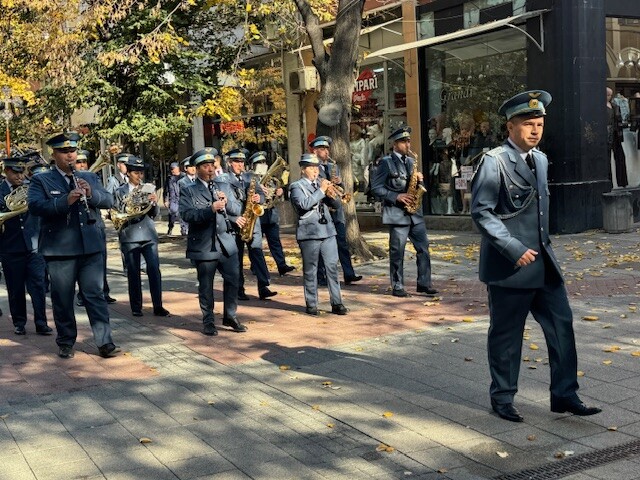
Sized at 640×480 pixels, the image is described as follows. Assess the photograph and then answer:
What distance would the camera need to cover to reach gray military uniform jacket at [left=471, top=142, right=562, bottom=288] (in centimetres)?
552

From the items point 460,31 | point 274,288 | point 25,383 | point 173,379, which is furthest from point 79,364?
point 460,31

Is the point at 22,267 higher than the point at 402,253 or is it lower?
higher

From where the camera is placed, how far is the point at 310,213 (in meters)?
9.66

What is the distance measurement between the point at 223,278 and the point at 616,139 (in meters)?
11.1

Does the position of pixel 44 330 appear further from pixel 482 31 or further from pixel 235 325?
pixel 482 31

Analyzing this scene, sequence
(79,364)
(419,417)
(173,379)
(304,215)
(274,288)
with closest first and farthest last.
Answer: (419,417) → (173,379) → (79,364) → (304,215) → (274,288)

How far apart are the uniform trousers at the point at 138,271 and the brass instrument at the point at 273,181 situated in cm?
181

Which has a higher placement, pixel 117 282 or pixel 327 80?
pixel 327 80

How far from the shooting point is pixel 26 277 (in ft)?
32.2

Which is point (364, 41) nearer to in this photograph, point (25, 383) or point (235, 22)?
point (235, 22)

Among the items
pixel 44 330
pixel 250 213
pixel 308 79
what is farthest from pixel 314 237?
pixel 308 79

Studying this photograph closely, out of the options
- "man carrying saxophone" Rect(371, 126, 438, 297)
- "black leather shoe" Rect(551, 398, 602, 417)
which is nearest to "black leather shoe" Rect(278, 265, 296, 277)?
"man carrying saxophone" Rect(371, 126, 438, 297)

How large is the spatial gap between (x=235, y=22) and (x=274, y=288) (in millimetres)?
11368

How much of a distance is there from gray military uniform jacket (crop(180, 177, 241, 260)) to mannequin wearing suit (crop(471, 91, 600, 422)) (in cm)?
386
